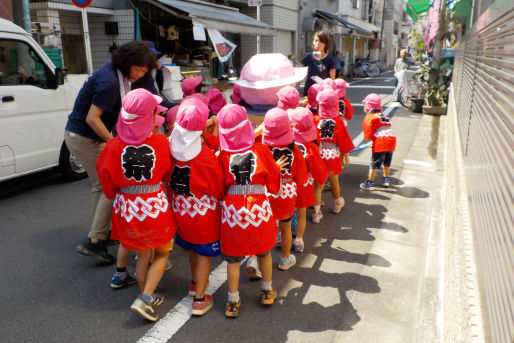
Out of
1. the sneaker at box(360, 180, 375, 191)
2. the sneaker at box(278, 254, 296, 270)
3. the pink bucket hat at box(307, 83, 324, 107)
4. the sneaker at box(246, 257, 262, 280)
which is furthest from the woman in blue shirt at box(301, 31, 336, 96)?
the sneaker at box(246, 257, 262, 280)

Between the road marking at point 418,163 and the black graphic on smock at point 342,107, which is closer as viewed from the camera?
the black graphic on smock at point 342,107

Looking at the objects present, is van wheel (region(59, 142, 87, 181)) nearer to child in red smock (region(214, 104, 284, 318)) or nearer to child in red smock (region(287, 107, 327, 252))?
child in red smock (region(287, 107, 327, 252))

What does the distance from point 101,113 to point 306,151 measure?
69.0 inches

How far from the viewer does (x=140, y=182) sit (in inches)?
108

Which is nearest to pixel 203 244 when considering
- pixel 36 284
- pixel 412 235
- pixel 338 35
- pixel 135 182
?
pixel 135 182

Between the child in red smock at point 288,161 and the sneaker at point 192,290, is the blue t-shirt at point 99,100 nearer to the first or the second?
the child in red smock at point 288,161

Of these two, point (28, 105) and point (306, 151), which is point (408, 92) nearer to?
point (306, 151)

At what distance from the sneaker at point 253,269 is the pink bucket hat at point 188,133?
119cm

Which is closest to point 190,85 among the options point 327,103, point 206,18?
point 327,103

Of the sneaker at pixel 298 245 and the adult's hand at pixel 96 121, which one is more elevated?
the adult's hand at pixel 96 121

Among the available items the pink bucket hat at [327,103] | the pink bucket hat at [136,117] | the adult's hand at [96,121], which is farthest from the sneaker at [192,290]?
the pink bucket hat at [327,103]

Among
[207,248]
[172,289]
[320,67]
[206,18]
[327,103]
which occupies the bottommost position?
[172,289]

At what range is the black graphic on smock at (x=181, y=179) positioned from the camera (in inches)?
108

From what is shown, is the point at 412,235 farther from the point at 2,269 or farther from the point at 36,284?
the point at 2,269
